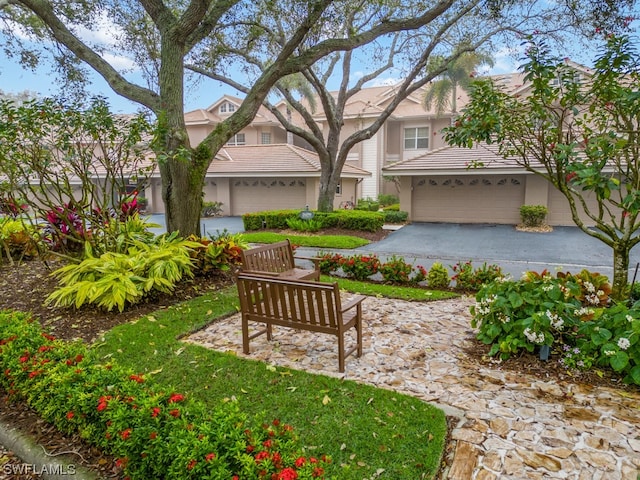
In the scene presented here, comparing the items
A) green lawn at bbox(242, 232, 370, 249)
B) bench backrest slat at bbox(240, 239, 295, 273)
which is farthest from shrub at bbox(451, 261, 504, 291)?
green lawn at bbox(242, 232, 370, 249)

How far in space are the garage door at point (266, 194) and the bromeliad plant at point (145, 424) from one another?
19.4m

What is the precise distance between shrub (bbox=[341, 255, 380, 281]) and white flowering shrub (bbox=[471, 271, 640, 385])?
11.3 feet

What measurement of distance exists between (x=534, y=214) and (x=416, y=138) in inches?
432

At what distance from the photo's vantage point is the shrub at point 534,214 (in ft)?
57.2

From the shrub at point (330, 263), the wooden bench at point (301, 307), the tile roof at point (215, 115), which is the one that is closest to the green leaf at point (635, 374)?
the wooden bench at point (301, 307)

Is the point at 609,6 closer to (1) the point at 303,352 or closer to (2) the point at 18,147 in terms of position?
(1) the point at 303,352

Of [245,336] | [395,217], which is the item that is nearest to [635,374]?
[245,336]

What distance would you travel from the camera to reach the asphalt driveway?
1057 centimetres

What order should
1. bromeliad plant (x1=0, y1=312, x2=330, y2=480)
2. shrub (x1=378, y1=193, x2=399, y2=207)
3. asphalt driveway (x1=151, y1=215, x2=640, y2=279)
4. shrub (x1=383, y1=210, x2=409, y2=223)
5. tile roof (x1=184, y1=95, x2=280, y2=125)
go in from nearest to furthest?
bromeliad plant (x1=0, y1=312, x2=330, y2=480)
asphalt driveway (x1=151, y1=215, x2=640, y2=279)
shrub (x1=383, y1=210, x2=409, y2=223)
shrub (x1=378, y1=193, x2=399, y2=207)
tile roof (x1=184, y1=95, x2=280, y2=125)

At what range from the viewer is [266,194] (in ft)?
77.4

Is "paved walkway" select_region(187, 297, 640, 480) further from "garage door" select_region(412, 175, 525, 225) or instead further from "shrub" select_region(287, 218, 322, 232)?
"garage door" select_region(412, 175, 525, 225)

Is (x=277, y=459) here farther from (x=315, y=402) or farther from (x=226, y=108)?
(x=226, y=108)

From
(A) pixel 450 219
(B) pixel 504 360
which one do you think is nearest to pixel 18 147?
(B) pixel 504 360

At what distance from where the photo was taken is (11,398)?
3.35 meters
